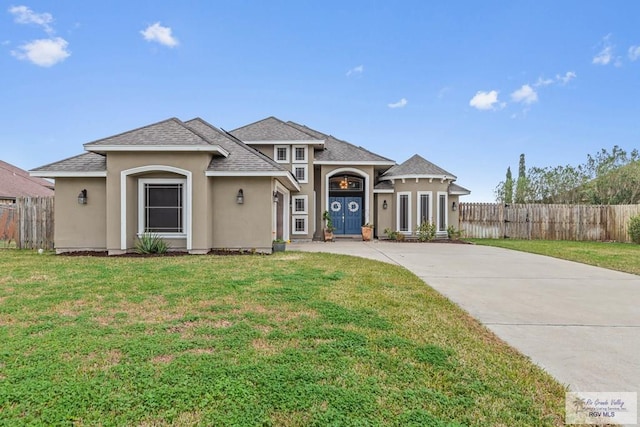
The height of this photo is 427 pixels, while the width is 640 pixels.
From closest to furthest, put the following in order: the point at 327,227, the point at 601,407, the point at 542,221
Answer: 1. the point at 601,407
2. the point at 327,227
3. the point at 542,221

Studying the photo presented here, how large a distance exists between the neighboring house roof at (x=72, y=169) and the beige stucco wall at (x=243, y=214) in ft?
11.9

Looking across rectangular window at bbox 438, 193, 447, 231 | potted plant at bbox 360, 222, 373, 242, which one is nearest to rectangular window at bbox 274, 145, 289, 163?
potted plant at bbox 360, 222, 373, 242

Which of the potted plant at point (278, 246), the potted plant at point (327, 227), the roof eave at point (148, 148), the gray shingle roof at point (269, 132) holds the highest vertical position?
the gray shingle roof at point (269, 132)

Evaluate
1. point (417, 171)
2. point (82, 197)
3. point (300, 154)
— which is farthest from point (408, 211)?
point (82, 197)

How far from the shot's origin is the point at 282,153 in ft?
54.6

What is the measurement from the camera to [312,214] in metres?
17.0

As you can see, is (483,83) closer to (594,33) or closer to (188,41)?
(594,33)

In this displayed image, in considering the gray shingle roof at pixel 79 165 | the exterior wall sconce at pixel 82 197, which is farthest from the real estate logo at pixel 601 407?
the exterior wall sconce at pixel 82 197

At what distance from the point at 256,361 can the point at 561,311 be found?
14.7 ft

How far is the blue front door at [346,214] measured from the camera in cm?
1827

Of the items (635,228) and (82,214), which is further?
(635,228)

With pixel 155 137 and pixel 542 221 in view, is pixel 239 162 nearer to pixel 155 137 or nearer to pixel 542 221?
pixel 155 137

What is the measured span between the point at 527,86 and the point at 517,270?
1334 cm

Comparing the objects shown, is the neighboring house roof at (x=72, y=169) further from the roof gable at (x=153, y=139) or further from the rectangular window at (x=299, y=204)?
the rectangular window at (x=299, y=204)
